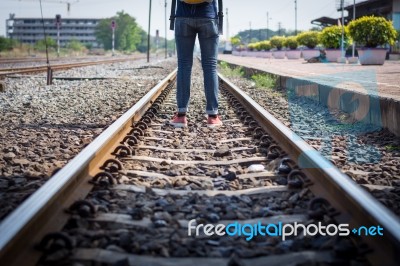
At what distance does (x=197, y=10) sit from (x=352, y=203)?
129 inches

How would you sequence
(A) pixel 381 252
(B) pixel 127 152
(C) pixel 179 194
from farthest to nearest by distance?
(B) pixel 127 152 → (C) pixel 179 194 → (A) pixel 381 252

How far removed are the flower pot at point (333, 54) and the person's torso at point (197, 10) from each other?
20.6 metres

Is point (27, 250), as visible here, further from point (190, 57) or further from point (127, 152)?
point (190, 57)

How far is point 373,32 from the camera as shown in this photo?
18141mm

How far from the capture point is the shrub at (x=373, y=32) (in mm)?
18098

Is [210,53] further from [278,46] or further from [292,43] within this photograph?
[278,46]

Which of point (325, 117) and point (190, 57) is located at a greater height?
point (190, 57)

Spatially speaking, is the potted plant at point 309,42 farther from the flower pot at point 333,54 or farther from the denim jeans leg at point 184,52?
the denim jeans leg at point 184,52

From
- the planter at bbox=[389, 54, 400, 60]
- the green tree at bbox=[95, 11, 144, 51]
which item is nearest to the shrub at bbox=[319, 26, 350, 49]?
the planter at bbox=[389, 54, 400, 60]

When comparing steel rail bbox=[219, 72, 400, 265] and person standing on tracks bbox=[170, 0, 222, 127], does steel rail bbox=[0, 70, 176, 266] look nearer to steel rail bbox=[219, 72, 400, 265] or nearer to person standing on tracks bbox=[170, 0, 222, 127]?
steel rail bbox=[219, 72, 400, 265]

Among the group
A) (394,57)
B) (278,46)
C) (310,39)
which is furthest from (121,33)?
(394,57)

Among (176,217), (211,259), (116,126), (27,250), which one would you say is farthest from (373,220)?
(116,126)

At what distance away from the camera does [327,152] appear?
3.86 m

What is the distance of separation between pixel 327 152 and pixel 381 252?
2199 mm
